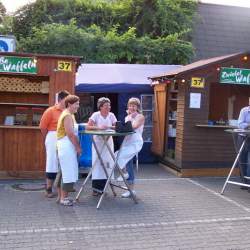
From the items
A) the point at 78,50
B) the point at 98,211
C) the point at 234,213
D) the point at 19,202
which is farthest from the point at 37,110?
the point at 78,50

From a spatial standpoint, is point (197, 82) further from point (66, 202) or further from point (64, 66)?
point (66, 202)

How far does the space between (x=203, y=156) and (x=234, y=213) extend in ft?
Answer: 10.1

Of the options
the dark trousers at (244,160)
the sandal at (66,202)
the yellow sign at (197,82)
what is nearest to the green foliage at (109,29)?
the yellow sign at (197,82)

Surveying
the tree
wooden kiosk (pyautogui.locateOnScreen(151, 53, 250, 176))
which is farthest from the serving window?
the tree

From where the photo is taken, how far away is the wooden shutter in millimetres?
10930

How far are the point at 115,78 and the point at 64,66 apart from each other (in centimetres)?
284

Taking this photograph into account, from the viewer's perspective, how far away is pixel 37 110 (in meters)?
9.48

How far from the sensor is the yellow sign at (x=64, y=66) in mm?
8836

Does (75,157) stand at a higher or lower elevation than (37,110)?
lower

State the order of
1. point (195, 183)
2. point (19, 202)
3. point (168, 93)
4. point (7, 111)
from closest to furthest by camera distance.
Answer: point (19, 202)
point (195, 183)
point (7, 111)
point (168, 93)

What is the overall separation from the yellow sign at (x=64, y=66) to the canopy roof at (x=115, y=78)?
2.08 metres

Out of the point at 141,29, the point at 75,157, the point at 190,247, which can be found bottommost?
the point at 190,247

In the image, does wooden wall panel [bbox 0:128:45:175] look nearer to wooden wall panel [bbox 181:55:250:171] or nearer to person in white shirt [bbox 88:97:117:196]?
person in white shirt [bbox 88:97:117:196]

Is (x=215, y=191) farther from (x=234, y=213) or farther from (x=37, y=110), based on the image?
(x=37, y=110)
